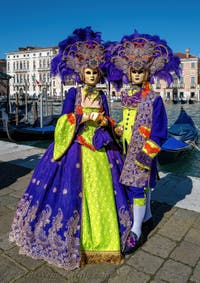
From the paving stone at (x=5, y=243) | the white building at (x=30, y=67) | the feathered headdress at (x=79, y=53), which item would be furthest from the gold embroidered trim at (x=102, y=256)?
the white building at (x=30, y=67)

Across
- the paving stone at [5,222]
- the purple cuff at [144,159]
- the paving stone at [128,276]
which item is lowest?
the paving stone at [128,276]

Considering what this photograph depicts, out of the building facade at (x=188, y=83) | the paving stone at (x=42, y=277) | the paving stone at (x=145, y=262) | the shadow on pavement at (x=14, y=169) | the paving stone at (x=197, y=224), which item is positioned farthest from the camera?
the building facade at (x=188, y=83)

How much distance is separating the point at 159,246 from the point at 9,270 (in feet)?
3.83

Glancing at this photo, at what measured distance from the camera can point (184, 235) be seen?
244cm

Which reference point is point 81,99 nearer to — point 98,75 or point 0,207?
point 98,75

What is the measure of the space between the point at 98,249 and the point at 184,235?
0.86 m

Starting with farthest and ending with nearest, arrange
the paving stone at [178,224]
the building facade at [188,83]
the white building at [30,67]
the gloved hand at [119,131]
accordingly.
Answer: the white building at [30,67]
the building facade at [188,83]
the paving stone at [178,224]
the gloved hand at [119,131]

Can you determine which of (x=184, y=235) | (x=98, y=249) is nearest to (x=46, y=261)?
(x=98, y=249)

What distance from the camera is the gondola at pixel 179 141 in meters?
7.81

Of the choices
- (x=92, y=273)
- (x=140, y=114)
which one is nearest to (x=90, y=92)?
(x=140, y=114)

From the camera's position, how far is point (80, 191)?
206cm

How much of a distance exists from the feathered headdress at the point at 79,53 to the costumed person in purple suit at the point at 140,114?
0.17 m

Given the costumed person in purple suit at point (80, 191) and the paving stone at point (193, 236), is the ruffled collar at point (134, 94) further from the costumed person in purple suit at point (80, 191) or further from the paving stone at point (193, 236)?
the paving stone at point (193, 236)

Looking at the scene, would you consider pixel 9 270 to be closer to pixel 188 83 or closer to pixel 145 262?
pixel 145 262
